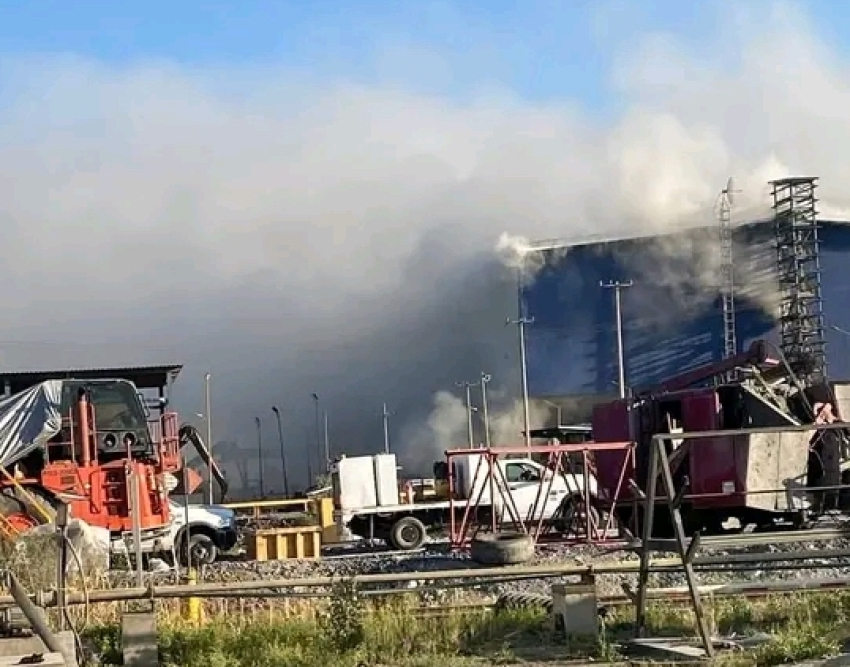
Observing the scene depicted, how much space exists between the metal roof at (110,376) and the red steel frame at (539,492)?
5425 mm

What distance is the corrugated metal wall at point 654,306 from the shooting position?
6481 cm

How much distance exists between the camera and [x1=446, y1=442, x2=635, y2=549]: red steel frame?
23359mm

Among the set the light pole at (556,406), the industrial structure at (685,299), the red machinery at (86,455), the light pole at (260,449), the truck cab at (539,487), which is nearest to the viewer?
the red machinery at (86,455)

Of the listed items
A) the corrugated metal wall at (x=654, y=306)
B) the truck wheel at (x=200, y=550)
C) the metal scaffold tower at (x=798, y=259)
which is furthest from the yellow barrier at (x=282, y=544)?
the corrugated metal wall at (x=654, y=306)

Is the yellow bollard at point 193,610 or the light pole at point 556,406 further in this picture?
the light pole at point 556,406

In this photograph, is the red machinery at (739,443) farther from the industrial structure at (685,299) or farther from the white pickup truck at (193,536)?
the industrial structure at (685,299)

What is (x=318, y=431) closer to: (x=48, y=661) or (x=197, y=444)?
(x=197, y=444)

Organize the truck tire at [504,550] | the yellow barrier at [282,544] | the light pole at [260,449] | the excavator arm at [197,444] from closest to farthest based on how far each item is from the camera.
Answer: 1. the truck tire at [504,550]
2. the excavator arm at [197,444]
3. the yellow barrier at [282,544]
4. the light pole at [260,449]

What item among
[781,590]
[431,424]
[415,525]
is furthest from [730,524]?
[431,424]

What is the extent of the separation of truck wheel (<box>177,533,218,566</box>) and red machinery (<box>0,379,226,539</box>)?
96 centimetres

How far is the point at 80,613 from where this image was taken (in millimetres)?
12859

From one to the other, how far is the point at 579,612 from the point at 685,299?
5706 centimetres

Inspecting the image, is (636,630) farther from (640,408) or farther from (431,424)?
(431,424)

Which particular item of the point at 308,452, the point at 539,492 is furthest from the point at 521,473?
the point at 308,452
